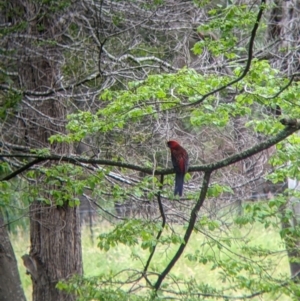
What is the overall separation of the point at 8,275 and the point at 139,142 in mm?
2137

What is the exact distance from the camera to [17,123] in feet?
28.3

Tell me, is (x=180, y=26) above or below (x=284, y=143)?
above

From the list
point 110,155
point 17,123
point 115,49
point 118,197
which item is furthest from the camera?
point 115,49

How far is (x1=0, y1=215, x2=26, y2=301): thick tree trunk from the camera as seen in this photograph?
7.86m

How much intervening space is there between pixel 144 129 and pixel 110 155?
0.50 metres

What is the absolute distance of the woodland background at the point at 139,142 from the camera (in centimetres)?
573

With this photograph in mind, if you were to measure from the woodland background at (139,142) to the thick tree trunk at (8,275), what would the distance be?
13 millimetres

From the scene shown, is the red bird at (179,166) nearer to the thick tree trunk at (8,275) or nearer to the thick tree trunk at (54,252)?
the thick tree trunk at (8,275)

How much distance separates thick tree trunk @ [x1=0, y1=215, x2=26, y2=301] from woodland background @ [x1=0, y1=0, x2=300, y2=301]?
0.01 m

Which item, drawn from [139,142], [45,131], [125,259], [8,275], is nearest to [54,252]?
[8,275]

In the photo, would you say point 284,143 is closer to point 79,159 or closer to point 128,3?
point 79,159

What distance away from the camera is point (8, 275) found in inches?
312

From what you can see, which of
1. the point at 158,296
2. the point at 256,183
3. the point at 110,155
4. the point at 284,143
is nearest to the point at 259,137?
the point at 256,183

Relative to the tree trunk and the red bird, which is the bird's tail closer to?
the red bird
